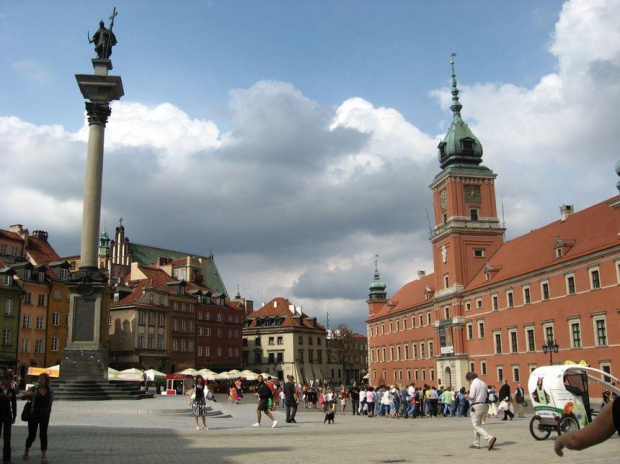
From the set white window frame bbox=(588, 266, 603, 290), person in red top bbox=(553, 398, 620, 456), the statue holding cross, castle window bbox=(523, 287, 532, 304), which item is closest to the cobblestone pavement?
person in red top bbox=(553, 398, 620, 456)

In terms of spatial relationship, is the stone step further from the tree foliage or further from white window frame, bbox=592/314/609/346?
the tree foliage

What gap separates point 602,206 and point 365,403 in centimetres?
3177

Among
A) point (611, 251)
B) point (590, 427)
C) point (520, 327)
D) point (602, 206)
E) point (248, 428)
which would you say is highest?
point (602, 206)

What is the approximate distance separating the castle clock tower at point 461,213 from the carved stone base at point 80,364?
49.9 m

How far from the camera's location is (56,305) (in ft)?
216

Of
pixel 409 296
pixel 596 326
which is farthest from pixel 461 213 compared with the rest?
pixel 596 326

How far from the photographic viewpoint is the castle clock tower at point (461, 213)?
74000mm

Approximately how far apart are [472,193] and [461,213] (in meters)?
3.07

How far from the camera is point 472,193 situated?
3024 inches

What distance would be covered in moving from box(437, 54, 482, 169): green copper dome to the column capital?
176 feet

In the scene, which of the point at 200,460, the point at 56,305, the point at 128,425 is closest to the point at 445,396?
the point at 128,425

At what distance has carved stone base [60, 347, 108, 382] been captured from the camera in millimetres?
29891

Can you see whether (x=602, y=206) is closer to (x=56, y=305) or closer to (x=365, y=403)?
(x=365, y=403)

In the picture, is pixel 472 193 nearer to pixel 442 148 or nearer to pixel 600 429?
pixel 442 148
